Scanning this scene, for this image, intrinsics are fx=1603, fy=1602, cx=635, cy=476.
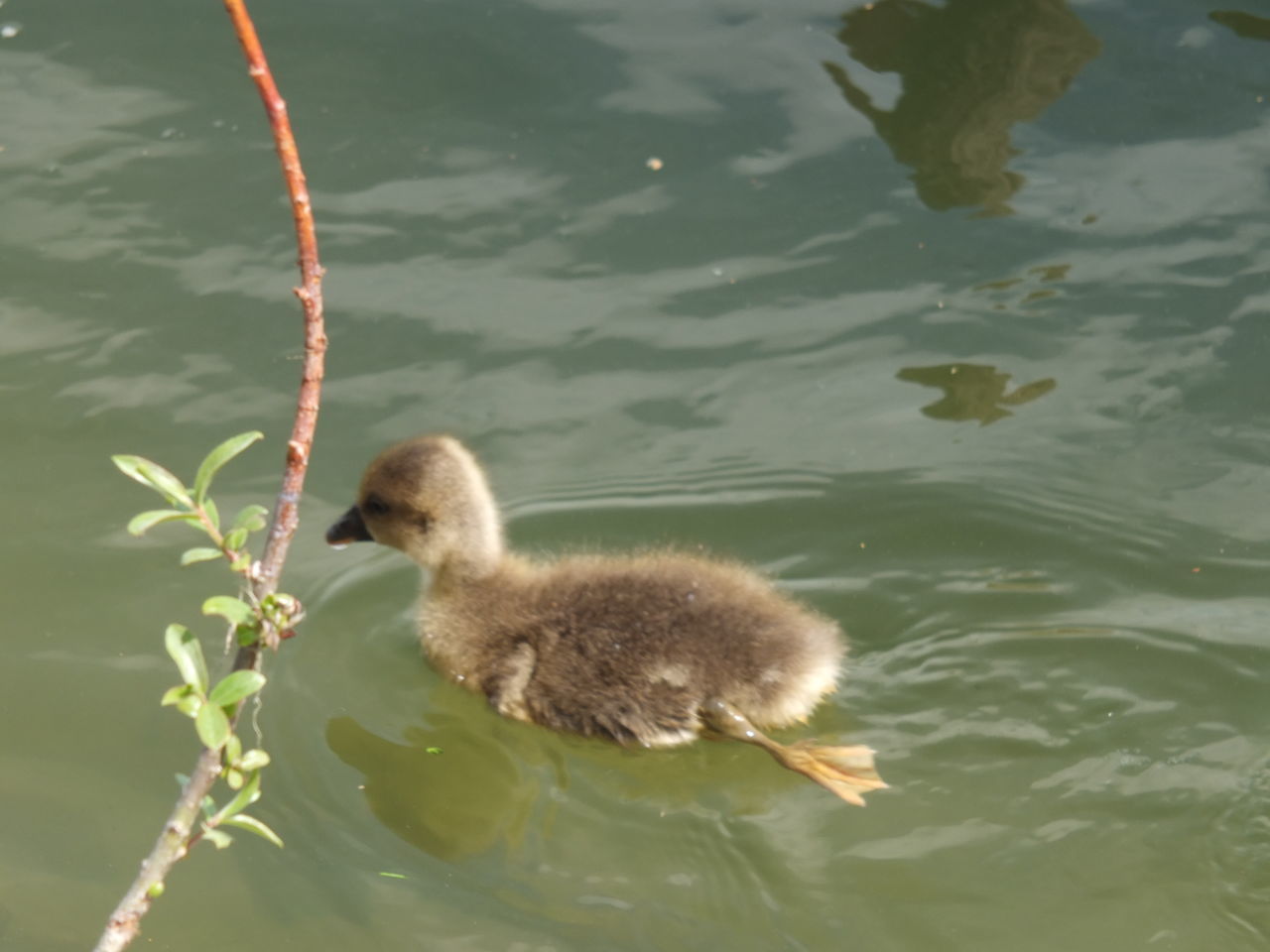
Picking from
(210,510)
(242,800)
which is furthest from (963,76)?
(242,800)

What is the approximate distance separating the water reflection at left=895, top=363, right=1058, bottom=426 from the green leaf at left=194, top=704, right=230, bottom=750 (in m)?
2.69

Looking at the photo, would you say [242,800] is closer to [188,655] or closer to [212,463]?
[188,655]

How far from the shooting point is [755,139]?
202 inches

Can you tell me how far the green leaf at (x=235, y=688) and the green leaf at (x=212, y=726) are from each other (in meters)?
0.01

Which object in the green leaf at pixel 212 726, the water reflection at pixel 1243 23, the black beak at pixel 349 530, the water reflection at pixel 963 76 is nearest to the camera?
the green leaf at pixel 212 726

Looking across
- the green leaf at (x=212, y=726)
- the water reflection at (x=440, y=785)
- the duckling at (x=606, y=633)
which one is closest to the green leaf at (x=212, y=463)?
the green leaf at (x=212, y=726)

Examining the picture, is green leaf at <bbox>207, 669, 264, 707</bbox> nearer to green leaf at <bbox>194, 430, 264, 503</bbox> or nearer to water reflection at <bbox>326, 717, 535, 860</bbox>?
green leaf at <bbox>194, 430, 264, 503</bbox>

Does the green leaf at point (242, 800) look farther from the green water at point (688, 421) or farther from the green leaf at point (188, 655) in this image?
the green water at point (688, 421)

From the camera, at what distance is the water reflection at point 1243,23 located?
5.41m


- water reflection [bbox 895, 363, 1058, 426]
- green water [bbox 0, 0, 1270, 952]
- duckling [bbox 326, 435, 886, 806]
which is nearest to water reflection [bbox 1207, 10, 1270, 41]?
green water [bbox 0, 0, 1270, 952]

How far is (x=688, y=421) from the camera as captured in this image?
4199 mm

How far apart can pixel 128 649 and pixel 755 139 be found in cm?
265

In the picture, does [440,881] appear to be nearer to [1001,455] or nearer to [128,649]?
[128,649]

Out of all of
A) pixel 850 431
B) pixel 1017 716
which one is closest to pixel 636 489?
pixel 850 431
